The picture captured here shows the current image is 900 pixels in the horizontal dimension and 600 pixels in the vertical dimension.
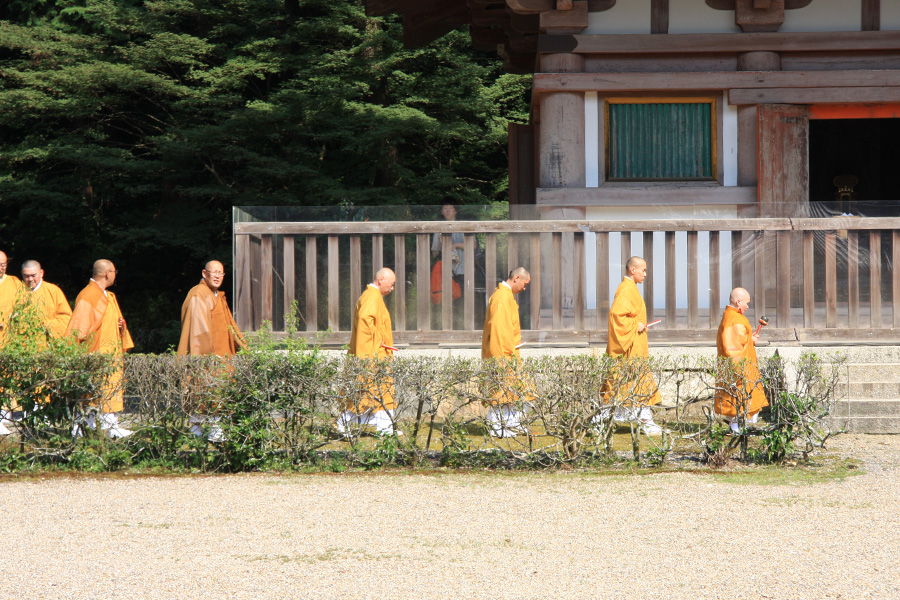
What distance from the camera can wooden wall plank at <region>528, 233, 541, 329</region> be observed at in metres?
9.17

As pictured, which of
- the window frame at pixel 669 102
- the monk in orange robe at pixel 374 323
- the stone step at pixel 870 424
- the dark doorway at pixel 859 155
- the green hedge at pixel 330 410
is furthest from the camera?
the dark doorway at pixel 859 155

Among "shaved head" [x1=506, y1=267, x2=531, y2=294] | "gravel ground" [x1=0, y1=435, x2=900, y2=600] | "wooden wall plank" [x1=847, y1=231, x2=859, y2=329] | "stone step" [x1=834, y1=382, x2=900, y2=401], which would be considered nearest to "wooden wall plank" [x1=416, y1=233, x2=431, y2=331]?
"shaved head" [x1=506, y1=267, x2=531, y2=294]

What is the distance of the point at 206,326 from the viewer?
332 inches

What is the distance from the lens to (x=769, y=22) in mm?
10234

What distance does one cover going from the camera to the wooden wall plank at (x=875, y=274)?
9008mm

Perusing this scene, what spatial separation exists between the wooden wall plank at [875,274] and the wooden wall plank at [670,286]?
1866mm

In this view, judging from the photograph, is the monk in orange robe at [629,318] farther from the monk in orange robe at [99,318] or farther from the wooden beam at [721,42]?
the monk in orange robe at [99,318]

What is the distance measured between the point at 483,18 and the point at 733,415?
799 cm

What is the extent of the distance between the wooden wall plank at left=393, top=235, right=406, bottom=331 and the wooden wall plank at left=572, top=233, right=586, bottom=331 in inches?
66.3

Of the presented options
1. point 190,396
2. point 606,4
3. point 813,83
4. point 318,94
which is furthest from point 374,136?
point 190,396

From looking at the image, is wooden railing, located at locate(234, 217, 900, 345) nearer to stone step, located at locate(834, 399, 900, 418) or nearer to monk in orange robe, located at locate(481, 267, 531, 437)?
monk in orange robe, located at locate(481, 267, 531, 437)

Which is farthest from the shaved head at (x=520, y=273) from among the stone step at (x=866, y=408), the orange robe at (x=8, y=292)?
the orange robe at (x=8, y=292)

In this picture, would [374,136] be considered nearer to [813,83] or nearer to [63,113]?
[63,113]

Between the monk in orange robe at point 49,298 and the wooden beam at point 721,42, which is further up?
the wooden beam at point 721,42
